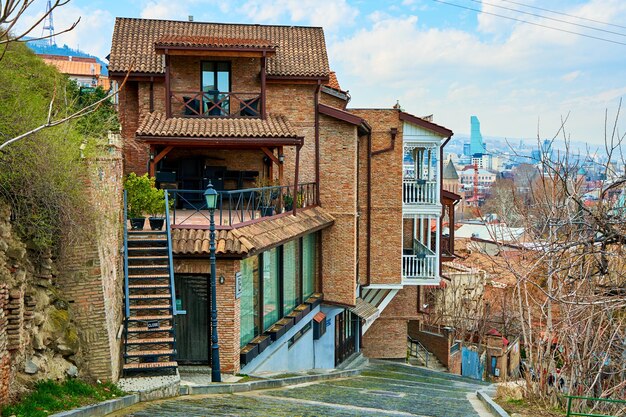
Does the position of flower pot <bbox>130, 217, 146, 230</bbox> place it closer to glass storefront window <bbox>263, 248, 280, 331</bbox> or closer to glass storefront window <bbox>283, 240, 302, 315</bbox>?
glass storefront window <bbox>263, 248, 280, 331</bbox>

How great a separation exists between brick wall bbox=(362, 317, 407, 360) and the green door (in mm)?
13866

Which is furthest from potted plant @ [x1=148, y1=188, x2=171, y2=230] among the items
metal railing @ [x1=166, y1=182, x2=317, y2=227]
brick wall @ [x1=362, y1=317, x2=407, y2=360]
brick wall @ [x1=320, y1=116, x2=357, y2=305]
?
brick wall @ [x1=362, y1=317, x2=407, y2=360]

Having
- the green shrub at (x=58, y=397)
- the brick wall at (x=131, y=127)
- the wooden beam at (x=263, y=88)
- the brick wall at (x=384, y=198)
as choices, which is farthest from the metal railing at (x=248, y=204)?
the green shrub at (x=58, y=397)

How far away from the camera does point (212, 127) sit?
19.8 metres

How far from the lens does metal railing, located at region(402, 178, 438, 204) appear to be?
24.7 metres

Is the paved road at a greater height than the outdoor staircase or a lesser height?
lesser

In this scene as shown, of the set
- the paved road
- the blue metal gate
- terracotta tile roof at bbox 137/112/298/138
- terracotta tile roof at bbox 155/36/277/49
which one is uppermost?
terracotta tile roof at bbox 155/36/277/49

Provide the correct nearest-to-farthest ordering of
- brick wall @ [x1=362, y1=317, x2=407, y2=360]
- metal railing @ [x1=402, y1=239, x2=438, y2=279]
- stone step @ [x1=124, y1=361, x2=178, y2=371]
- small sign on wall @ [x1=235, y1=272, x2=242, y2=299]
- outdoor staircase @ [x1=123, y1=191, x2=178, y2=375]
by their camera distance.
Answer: stone step @ [x1=124, y1=361, x2=178, y2=371] → outdoor staircase @ [x1=123, y1=191, x2=178, y2=375] → small sign on wall @ [x1=235, y1=272, x2=242, y2=299] → metal railing @ [x1=402, y1=239, x2=438, y2=279] → brick wall @ [x1=362, y1=317, x2=407, y2=360]

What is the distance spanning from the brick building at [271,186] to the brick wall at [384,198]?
0.04 meters

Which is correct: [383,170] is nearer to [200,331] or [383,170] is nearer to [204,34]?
[204,34]

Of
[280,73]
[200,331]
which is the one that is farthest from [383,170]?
[200,331]

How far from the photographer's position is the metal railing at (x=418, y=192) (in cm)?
2473

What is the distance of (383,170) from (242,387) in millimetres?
11772

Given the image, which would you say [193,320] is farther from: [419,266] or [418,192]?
[419,266]
